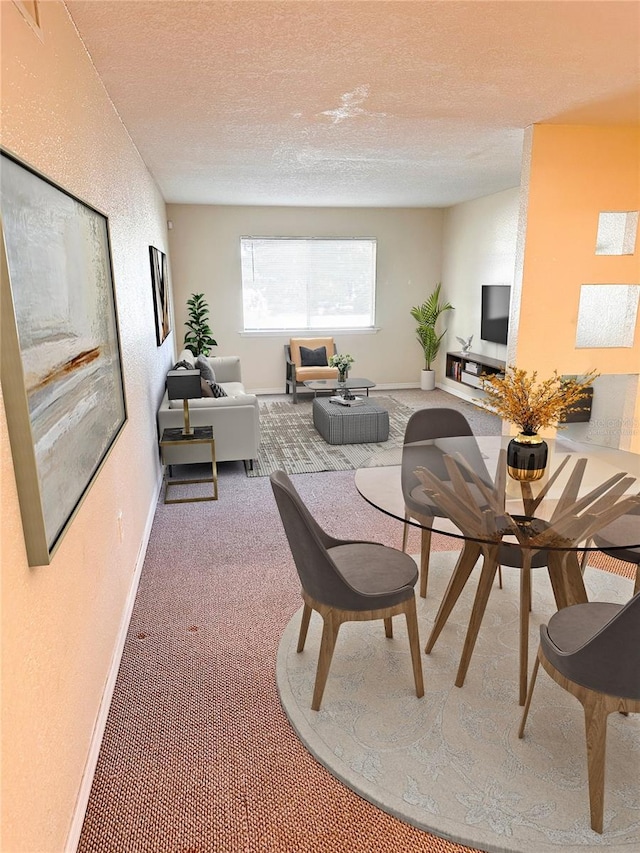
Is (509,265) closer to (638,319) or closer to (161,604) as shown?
(638,319)

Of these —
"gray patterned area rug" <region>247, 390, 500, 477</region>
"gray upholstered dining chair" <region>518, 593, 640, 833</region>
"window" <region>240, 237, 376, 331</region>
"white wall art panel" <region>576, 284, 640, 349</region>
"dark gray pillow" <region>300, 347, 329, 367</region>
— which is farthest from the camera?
"window" <region>240, 237, 376, 331</region>

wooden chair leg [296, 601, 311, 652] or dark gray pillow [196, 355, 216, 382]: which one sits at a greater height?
dark gray pillow [196, 355, 216, 382]

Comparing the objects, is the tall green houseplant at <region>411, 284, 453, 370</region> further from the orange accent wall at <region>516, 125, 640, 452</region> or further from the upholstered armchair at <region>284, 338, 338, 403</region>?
the orange accent wall at <region>516, 125, 640, 452</region>

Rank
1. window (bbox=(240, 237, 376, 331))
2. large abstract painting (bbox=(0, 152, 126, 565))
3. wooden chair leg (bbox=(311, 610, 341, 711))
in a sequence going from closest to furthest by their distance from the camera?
large abstract painting (bbox=(0, 152, 126, 565))
wooden chair leg (bbox=(311, 610, 341, 711))
window (bbox=(240, 237, 376, 331))

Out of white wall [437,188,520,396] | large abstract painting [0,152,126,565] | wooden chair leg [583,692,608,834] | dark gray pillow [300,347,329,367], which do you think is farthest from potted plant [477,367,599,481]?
dark gray pillow [300,347,329,367]

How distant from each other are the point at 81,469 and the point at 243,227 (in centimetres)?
667

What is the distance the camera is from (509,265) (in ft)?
21.7

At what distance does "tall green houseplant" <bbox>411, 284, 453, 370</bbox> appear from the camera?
8.44 m

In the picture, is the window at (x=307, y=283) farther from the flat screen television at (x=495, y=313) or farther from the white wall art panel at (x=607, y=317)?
the white wall art panel at (x=607, y=317)

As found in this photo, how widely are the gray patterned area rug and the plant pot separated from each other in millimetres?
1649

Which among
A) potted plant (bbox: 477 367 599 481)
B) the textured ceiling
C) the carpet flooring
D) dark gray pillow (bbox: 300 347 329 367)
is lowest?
the carpet flooring

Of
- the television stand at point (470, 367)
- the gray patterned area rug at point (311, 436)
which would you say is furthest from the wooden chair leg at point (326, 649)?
the television stand at point (470, 367)

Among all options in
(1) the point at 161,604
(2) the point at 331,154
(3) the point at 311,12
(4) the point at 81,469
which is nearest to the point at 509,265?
(2) the point at 331,154

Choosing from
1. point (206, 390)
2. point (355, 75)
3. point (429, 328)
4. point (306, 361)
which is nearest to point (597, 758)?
point (355, 75)
